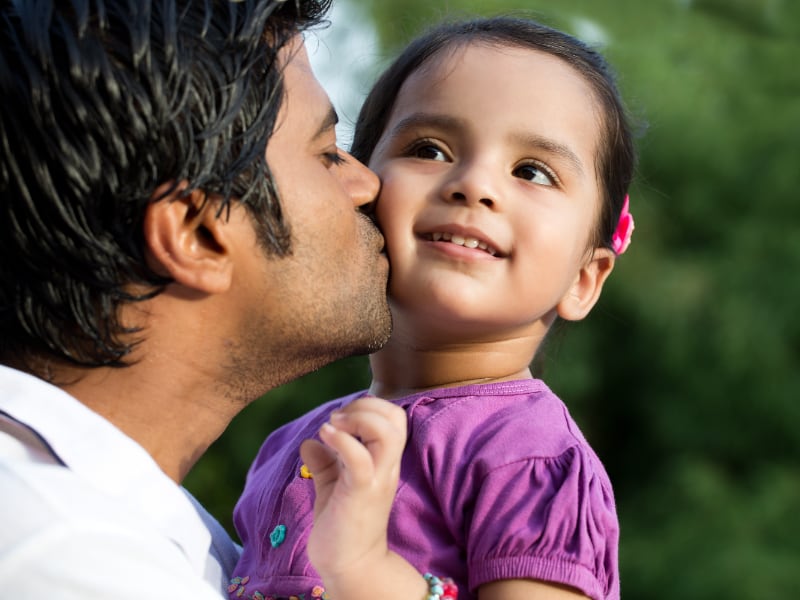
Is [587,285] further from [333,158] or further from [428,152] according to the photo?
[333,158]

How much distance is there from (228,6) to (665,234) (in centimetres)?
509

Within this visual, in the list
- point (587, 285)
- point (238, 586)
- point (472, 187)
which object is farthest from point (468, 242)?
point (238, 586)

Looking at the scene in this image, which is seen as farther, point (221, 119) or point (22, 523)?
point (221, 119)

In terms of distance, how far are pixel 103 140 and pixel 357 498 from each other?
72 cm

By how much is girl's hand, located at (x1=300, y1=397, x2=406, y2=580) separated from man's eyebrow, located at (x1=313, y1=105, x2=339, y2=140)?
0.58 metres

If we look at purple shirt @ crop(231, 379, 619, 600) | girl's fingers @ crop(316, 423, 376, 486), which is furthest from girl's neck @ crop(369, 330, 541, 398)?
girl's fingers @ crop(316, 423, 376, 486)

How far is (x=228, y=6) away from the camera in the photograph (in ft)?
6.27

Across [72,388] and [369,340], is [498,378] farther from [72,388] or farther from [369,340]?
[72,388]

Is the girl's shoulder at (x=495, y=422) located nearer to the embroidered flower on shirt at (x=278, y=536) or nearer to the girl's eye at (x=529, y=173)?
the embroidered flower on shirt at (x=278, y=536)

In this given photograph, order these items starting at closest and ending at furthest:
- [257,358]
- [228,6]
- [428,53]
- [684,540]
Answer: [228,6] < [257,358] < [428,53] < [684,540]

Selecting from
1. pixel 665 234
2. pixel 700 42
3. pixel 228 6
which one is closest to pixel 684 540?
pixel 665 234

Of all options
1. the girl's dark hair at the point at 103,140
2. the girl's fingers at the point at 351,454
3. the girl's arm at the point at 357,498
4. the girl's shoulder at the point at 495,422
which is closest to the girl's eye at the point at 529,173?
the girl's shoulder at the point at 495,422

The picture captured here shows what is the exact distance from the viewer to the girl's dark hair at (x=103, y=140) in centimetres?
176

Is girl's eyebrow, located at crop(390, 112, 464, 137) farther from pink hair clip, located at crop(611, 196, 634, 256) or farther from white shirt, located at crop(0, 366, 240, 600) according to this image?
white shirt, located at crop(0, 366, 240, 600)
